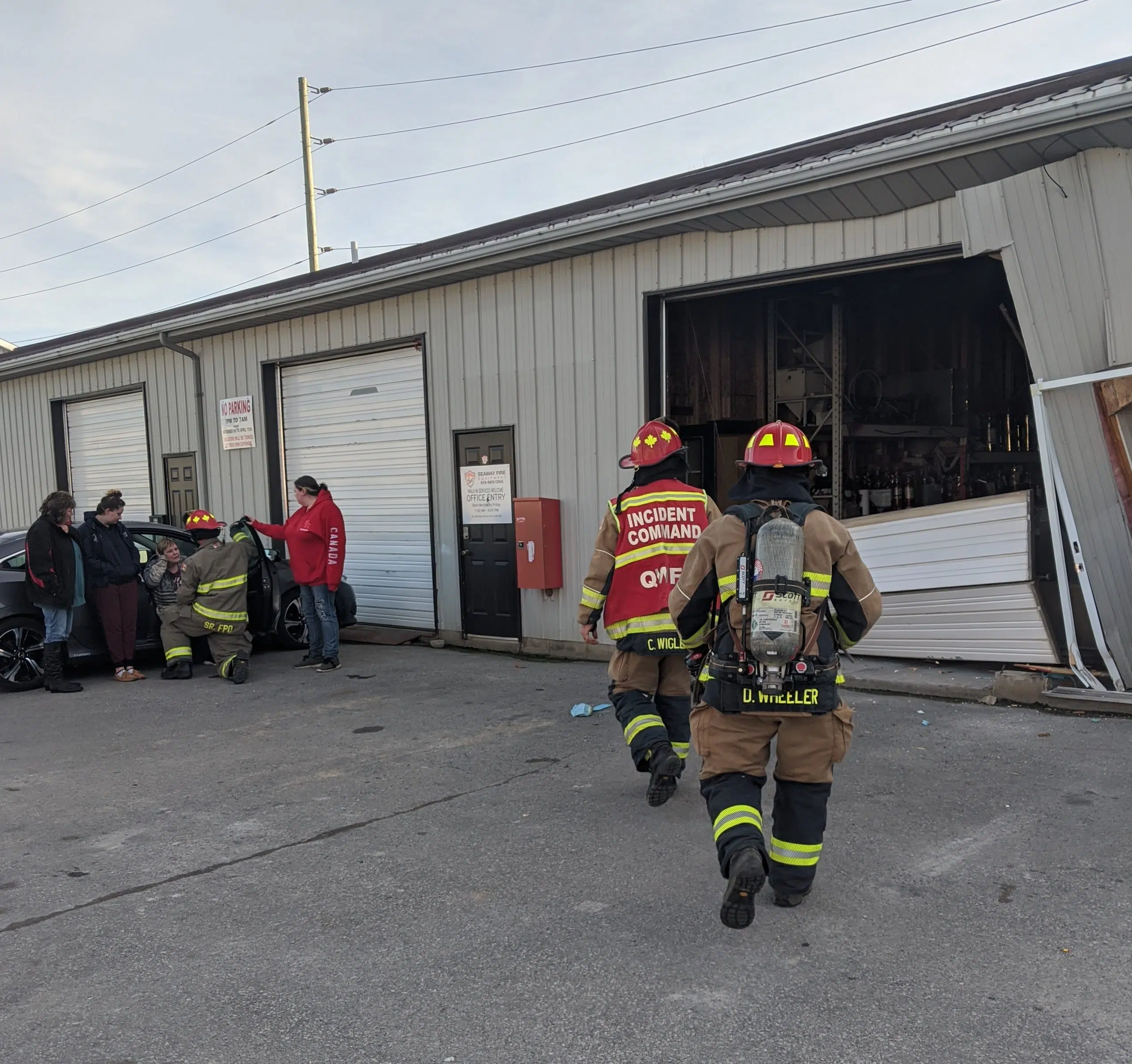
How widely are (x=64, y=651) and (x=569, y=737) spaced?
201 inches

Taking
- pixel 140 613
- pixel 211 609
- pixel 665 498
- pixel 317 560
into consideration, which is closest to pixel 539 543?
pixel 317 560

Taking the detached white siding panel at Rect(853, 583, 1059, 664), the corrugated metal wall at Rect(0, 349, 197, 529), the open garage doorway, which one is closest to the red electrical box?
the open garage doorway

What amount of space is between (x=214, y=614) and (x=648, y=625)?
5196 millimetres

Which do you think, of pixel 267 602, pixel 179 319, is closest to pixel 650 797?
pixel 267 602

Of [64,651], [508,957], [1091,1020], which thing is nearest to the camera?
A: [1091,1020]

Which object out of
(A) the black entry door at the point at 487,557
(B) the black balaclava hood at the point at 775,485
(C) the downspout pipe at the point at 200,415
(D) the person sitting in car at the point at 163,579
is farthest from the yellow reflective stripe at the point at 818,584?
(C) the downspout pipe at the point at 200,415

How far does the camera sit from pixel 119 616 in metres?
8.70

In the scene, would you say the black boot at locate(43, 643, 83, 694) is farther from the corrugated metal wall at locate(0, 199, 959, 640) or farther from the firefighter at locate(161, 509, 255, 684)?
the corrugated metal wall at locate(0, 199, 959, 640)

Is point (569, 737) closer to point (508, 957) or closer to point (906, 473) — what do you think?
point (508, 957)

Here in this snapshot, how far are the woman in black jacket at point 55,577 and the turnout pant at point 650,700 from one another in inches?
213

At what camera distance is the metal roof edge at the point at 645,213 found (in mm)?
5898

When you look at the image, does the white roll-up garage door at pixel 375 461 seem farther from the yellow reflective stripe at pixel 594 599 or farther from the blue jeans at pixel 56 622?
the yellow reflective stripe at pixel 594 599

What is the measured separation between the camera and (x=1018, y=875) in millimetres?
3842

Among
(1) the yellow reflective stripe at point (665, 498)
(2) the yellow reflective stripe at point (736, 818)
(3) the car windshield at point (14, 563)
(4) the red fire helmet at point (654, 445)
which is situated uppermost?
(4) the red fire helmet at point (654, 445)
